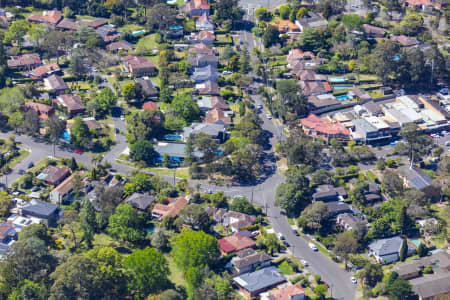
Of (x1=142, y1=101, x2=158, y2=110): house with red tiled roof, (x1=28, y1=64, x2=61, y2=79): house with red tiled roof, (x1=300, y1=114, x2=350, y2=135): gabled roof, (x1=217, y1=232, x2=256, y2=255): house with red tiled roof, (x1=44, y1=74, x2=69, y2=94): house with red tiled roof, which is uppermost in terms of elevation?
(x1=28, y1=64, x2=61, y2=79): house with red tiled roof

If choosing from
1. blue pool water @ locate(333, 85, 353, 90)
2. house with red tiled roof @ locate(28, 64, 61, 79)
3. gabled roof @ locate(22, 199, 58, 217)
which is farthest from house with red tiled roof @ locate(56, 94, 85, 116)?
blue pool water @ locate(333, 85, 353, 90)

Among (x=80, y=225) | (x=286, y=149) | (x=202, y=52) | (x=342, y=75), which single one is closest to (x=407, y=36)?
(x=342, y=75)

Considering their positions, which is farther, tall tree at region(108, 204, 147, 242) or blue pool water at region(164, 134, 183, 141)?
blue pool water at region(164, 134, 183, 141)

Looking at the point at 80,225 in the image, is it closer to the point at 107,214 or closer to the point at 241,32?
the point at 107,214

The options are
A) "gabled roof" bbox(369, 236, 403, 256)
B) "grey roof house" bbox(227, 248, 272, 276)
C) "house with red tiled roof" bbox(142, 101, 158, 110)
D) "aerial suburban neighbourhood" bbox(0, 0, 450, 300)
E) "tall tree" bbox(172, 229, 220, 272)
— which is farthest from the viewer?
"house with red tiled roof" bbox(142, 101, 158, 110)

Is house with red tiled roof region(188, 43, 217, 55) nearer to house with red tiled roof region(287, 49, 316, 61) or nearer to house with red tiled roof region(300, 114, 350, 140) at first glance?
house with red tiled roof region(287, 49, 316, 61)

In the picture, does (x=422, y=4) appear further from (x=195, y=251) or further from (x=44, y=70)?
(x=195, y=251)

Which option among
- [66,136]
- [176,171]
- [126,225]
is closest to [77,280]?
[126,225]
